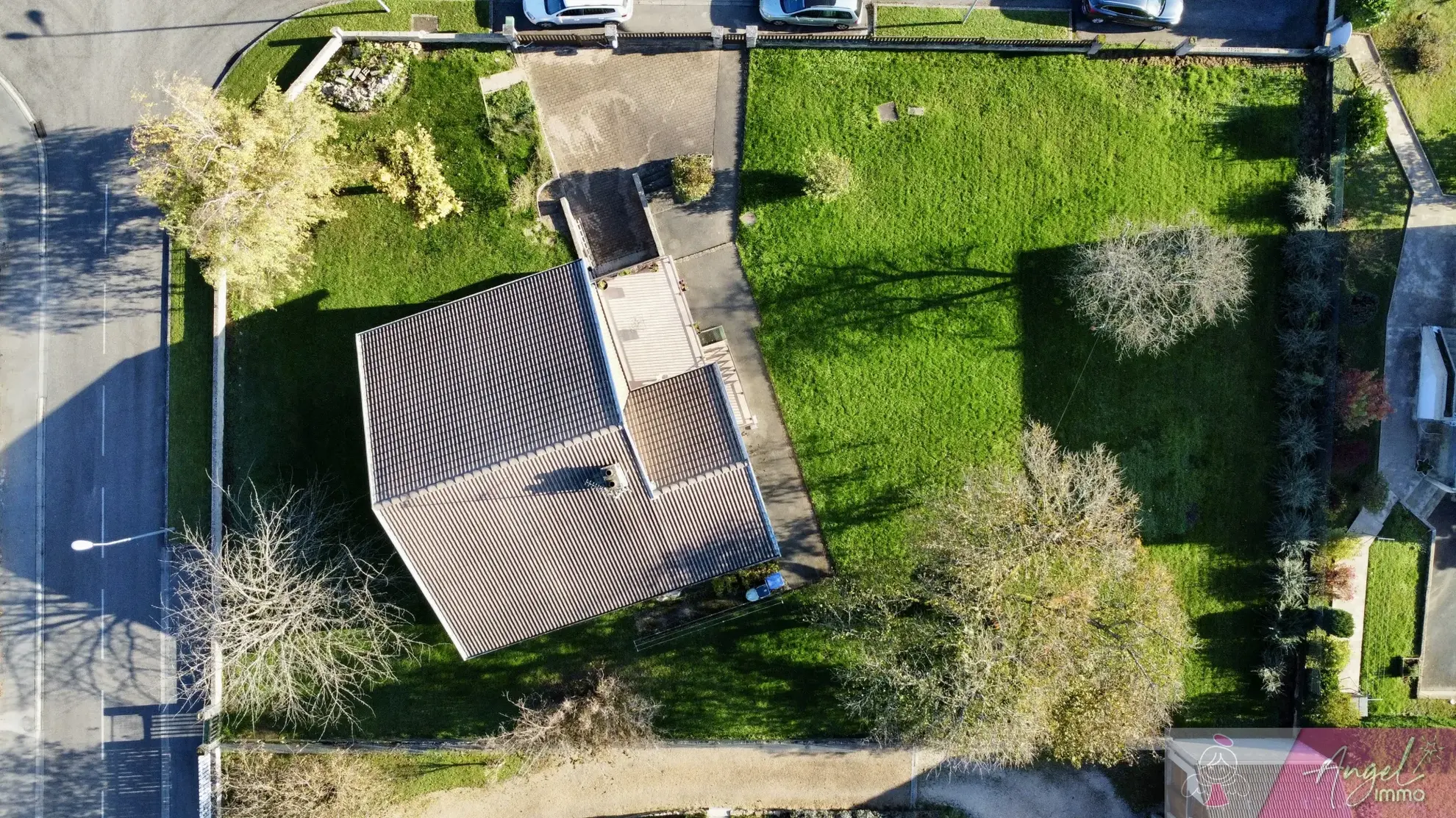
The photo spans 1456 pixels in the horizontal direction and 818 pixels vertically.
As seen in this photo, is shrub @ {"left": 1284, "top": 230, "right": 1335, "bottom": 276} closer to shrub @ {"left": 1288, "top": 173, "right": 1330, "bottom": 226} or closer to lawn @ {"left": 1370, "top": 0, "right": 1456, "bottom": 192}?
shrub @ {"left": 1288, "top": 173, "right": 1330, "bottom": 226}

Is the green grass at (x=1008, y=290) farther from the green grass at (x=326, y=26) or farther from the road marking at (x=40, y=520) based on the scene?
the road marking at (x=40, y=520)

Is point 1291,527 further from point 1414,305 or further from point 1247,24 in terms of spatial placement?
point 1247,24

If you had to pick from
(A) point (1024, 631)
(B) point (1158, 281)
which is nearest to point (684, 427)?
(A) point (1024, 631)

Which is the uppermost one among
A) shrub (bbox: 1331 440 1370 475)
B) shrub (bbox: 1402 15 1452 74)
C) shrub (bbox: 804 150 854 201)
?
shrub (bbox: 1402 15 1452 74)

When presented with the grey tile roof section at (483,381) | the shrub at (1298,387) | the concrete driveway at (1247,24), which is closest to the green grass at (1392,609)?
the shrub at (1298,387)

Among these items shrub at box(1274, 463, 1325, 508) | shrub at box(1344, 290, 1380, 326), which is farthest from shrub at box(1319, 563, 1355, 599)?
shrub at box(1344, 290, 1380, 326)

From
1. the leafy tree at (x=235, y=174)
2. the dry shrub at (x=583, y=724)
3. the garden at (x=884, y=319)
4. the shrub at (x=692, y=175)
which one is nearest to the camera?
the leafy tree at (x=235, y=174)

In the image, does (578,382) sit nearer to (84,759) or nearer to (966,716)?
(966,716)

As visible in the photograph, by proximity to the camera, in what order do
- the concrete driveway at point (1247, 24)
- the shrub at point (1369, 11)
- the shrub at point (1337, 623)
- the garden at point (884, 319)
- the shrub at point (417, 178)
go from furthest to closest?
the concrete driveway at point (1247, 24), the garden at point (884, 319), the shrub at point (1337, 623), the shrub at point (1369, 11), the shrub at point (417, 178)
